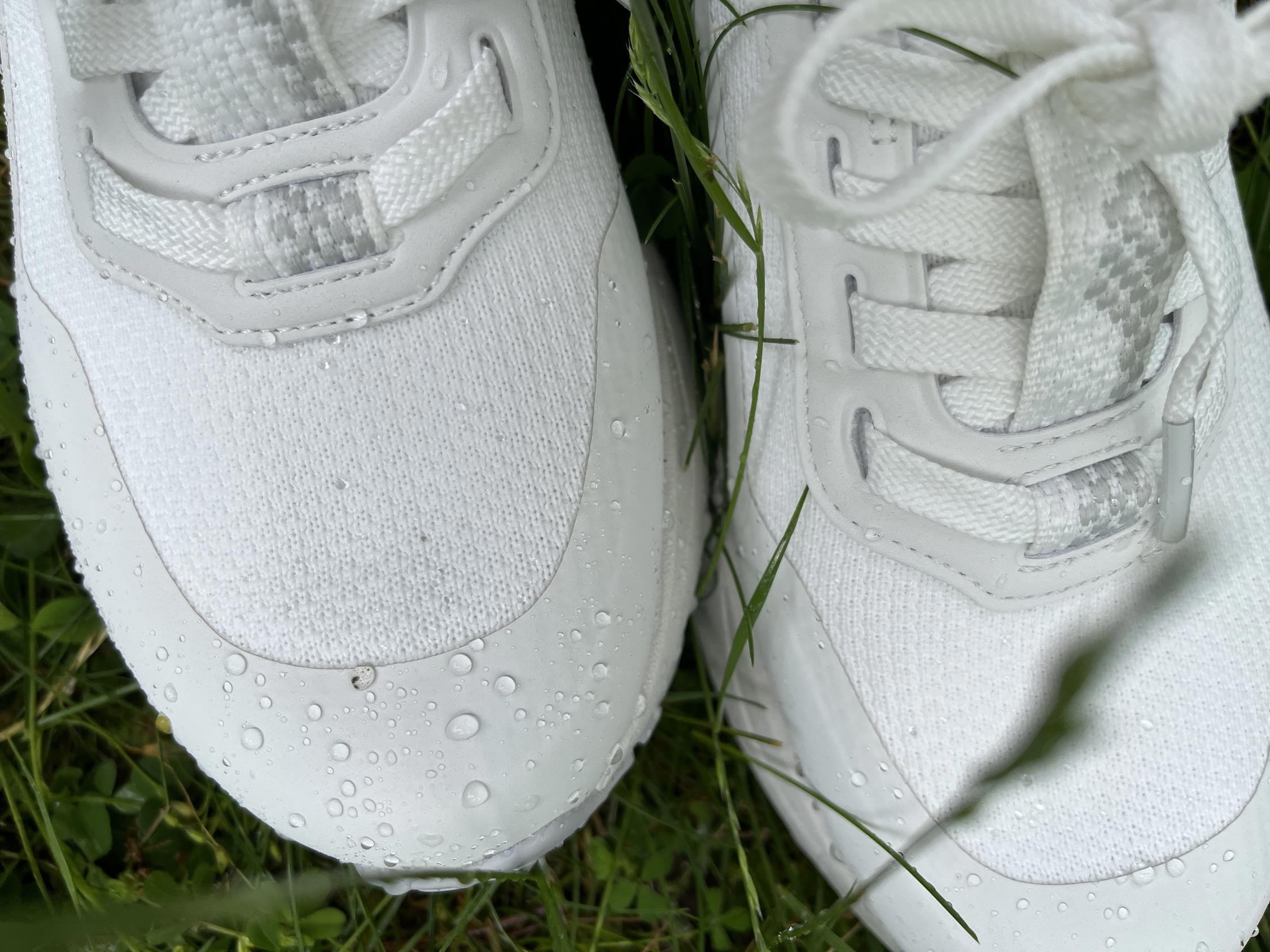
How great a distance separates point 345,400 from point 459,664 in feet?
0.63

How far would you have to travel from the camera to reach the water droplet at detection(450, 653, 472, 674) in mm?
625

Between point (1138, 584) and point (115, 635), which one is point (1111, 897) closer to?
point (1138, 584)

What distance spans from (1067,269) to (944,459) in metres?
0.15

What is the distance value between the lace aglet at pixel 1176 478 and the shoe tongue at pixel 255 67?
604 mm

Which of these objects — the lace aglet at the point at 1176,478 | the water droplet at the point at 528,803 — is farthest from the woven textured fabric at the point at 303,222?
the lace aglet at the point at 1176,478

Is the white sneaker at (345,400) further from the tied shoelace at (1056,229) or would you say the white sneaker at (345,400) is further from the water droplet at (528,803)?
the tied shoelace at (1056,229)

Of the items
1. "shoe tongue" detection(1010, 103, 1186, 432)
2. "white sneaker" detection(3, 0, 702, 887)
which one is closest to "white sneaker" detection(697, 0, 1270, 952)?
"shoe tongue" detection(1010, 103, 1186, 432)

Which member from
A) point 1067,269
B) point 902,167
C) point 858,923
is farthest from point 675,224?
point 858,923

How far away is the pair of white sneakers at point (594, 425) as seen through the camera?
24.0 inches

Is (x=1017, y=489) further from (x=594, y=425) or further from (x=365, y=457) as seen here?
(x=365, y=457)

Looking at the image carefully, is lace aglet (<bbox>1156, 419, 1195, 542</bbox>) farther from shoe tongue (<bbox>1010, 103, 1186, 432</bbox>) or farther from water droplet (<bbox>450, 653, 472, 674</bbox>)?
water droplet (<bbox>450, 653, 472, 674</bbox>)

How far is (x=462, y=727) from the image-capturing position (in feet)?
2.05

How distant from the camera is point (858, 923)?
3.21 feet

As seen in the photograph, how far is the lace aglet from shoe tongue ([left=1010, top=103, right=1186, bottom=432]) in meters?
0.04
